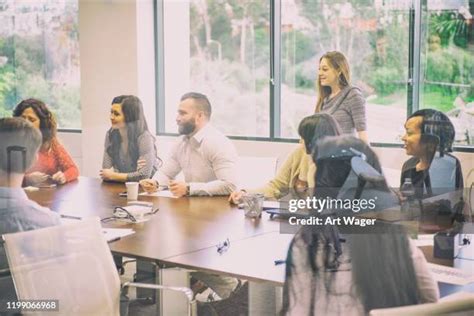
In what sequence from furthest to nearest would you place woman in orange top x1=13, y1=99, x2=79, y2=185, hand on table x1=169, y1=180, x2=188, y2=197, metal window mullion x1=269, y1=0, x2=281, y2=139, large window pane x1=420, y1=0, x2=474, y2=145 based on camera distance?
hand on table x1=169, y1=180, x2=188, y2=197, woman in orange top x1=13, y1=99, x2=79, y2=185, metal window mullion x1=269, y1=0, x2=281, y2=139, large window pane x1=420, y1=0, x2=474, y2=145

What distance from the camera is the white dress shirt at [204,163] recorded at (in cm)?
311

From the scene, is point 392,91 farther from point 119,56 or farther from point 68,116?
point 68,116

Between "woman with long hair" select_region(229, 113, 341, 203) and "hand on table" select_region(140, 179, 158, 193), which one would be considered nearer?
"woman with long hair" select_region(229, 113, 341, 203)

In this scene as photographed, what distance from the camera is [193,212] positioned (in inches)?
125

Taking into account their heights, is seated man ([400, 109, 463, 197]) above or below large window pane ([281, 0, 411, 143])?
below

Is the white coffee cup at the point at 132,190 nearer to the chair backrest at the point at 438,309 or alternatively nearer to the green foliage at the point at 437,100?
the green foliage at the point at 437,100

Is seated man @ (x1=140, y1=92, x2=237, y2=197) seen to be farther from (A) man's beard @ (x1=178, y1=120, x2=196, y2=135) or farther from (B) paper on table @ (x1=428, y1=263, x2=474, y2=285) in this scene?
(B) paper on table @ (x1=428, y1=263, x2=474, y2=285)

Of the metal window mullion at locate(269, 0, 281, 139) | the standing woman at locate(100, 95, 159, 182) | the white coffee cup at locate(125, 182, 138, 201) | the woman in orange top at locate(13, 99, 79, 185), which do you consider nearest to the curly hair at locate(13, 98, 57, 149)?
the woman in orange top at locate(13, 99, 79, 185)

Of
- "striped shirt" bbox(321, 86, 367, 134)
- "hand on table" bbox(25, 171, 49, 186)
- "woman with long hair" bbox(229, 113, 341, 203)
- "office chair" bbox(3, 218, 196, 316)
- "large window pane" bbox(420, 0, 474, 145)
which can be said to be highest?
"large window pane" bbox(420, 0, 474, 145)

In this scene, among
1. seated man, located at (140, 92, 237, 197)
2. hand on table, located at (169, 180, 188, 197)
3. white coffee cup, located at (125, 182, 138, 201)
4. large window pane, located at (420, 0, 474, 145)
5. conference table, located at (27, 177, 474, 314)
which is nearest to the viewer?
conference table, located at (27, 177, 474, 314)

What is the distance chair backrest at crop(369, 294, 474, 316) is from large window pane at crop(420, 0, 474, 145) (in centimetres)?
93

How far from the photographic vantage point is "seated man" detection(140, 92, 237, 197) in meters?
3.06

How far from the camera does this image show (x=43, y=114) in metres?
2.95

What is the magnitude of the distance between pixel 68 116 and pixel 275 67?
900 mm
